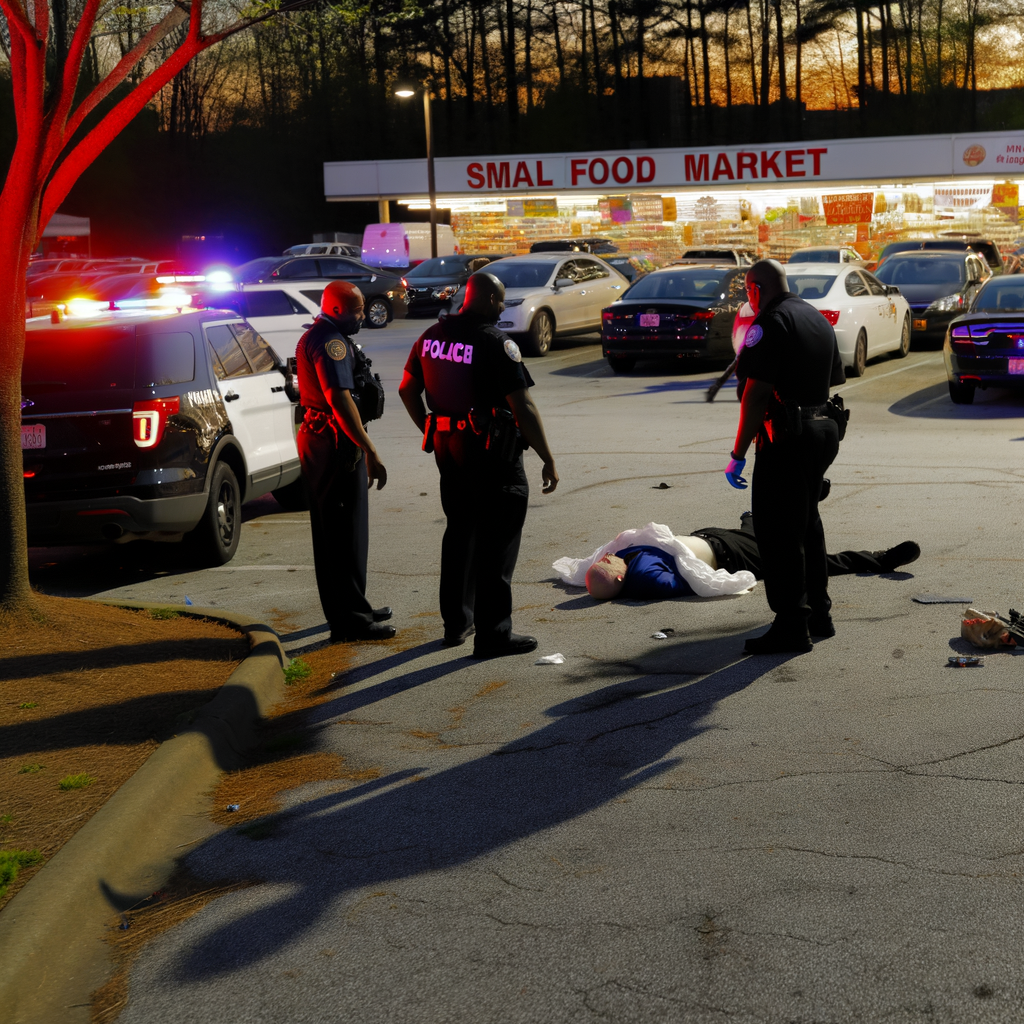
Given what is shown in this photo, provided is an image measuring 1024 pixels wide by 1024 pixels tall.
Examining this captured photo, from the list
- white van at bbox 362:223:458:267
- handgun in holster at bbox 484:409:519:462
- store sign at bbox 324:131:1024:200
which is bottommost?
handgun in holster at bbox 484:409:519:462

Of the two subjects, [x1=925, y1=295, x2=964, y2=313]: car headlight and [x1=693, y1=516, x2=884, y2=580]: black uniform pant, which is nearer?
[x1=693, y1=516, x2=884, y2=580]: black uniform pant

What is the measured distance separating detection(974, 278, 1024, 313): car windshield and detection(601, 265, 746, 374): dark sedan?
4.65 metres

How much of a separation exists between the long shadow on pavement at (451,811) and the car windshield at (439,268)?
28550 mm

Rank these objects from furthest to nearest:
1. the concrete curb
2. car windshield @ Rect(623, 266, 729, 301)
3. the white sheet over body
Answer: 1. car windshield @ Rect(623, 266, 729, 301)
2. the white sheet over body
3. the concrete curb

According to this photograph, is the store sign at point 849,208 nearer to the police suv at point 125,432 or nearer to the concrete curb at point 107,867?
the police suv at point 125,432

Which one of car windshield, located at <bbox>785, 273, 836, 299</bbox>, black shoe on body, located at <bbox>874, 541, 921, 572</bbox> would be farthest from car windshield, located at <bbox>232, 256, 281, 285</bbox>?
black shoe on body, located at <bbox>874, 541, 921, 572</bbox>

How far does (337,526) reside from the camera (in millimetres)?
6770

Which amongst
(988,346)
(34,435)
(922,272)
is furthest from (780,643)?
(922,272)

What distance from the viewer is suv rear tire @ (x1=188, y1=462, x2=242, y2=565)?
878 cm

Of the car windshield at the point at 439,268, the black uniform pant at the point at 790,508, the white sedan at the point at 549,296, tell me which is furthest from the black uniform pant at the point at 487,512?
the car windshield at the point at 439,268

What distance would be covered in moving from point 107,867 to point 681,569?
417 cm

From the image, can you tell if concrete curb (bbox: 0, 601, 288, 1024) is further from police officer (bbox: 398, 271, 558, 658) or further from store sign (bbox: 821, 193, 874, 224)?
store sign (bbox: 821, 193, 874, 224)

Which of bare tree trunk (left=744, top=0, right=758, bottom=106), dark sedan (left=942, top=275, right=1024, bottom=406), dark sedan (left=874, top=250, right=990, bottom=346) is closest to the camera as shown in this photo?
dark sedan (left=942, top=275, right=1024, bottom=406)

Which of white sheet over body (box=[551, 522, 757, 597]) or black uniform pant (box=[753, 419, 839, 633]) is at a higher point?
black uniform pant (box=[753, 419, 839, 633])
